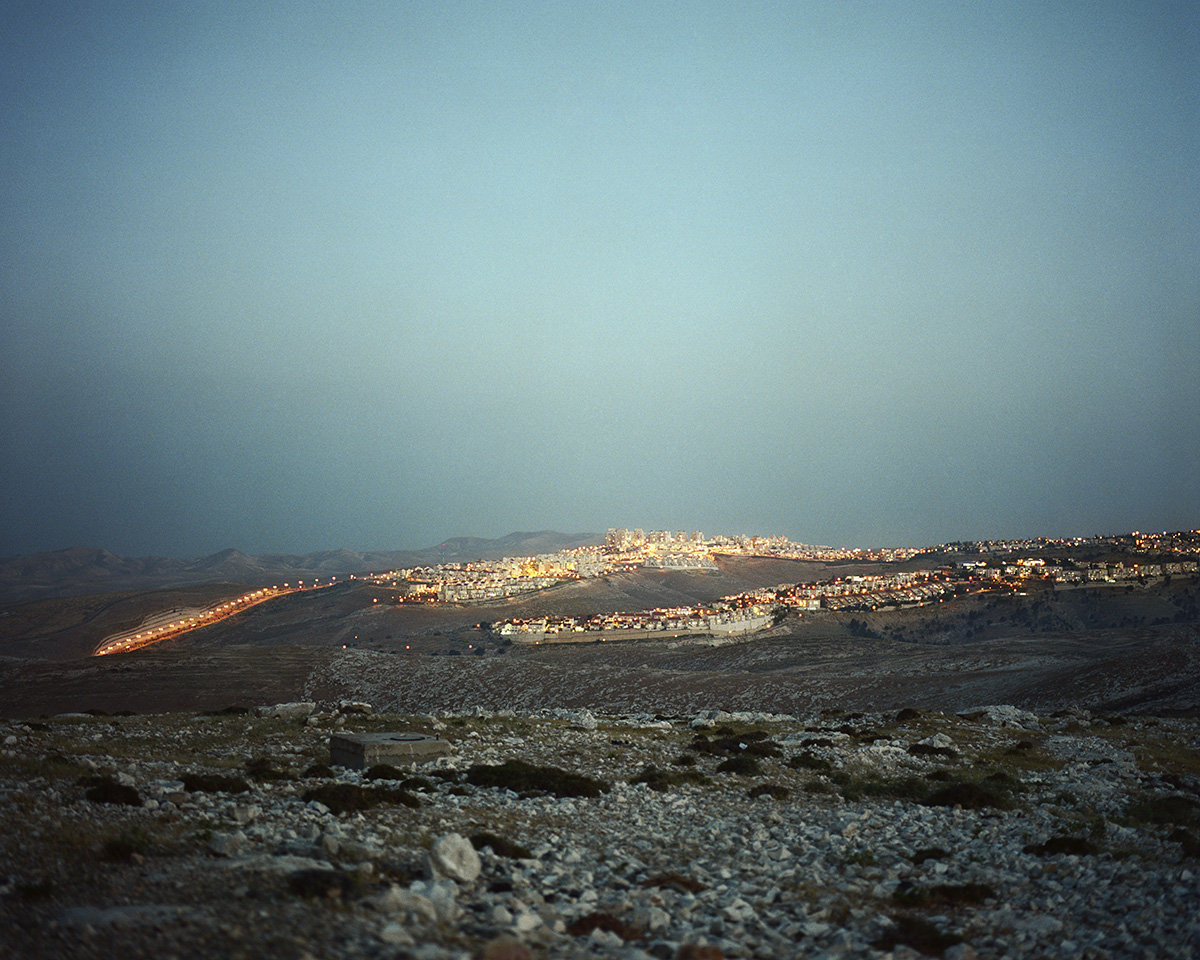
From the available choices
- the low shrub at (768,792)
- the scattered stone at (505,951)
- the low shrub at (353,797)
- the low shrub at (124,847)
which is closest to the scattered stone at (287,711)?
the low shrub at (353,797)

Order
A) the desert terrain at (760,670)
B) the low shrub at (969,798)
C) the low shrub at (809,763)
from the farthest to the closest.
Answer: the desert terrain at (760,670) < the low shrub at (809,763) < the low shrub at (969,798)

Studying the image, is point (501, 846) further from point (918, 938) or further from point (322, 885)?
point (918, 938)

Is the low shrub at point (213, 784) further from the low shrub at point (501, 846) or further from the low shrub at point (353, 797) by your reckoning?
the low shrub at point (501, 846)

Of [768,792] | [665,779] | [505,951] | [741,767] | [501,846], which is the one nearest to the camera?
[505,951]

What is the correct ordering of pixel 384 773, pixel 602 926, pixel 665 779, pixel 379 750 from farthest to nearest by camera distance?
pixel 379 750, pixel 665 779, pixel 384 773, pixel 602 926

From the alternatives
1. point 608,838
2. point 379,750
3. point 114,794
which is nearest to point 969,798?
point 608,838

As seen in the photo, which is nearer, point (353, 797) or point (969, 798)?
point (353, 797)

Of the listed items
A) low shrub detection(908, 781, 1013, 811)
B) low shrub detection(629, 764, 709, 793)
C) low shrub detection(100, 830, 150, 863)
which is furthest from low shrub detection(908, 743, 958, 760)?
low shrub detection(100, 830, 150, 863)
